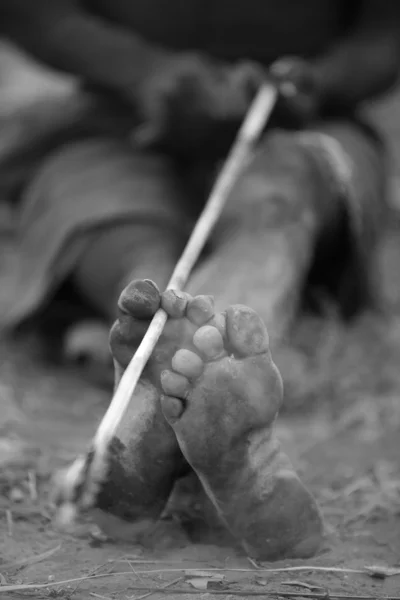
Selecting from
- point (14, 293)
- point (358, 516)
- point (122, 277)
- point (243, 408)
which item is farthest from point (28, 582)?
point (14, 293)

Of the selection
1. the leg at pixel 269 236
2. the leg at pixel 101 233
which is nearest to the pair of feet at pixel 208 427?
the leg at pixel 269 236

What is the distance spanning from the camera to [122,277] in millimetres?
1338

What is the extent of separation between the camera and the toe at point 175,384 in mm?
692

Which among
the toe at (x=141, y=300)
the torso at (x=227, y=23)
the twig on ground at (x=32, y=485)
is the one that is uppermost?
the torso at (x=227, y=23)

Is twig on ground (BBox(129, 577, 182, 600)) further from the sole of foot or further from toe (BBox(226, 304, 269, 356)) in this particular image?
toe (BBox(226, 304, 269, 356))

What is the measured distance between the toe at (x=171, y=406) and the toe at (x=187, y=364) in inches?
0.9

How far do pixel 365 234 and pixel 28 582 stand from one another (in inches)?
37.1

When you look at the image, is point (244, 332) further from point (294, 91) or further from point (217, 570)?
point (294, 91)

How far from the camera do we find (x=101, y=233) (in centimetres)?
139

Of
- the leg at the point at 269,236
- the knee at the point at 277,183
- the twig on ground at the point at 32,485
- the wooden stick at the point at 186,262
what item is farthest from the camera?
the knee at the point at 277,183

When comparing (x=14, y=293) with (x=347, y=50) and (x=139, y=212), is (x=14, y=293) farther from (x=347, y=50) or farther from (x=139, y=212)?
(x=347, y=50)

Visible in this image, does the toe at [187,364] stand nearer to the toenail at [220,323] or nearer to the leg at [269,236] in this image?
the toenail at [220,323]

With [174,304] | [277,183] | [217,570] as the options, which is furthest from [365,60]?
[217,570]

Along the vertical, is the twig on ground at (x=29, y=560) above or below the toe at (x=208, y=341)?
below
